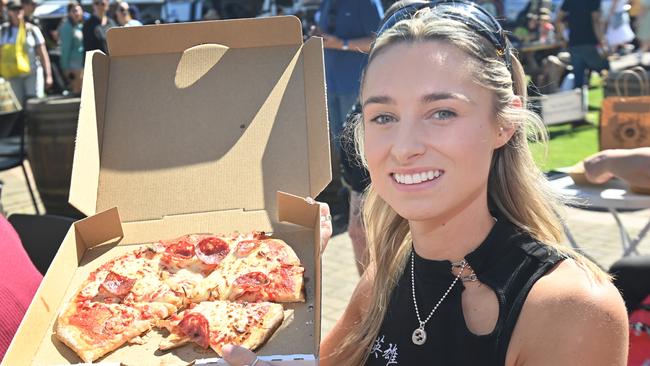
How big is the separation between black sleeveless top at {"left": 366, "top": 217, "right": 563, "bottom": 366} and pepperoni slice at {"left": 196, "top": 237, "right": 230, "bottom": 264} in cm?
58

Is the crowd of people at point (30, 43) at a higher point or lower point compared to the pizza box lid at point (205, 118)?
lower

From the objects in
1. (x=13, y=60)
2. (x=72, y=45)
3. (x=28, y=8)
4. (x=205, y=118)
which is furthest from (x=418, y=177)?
(x=72, y=45)

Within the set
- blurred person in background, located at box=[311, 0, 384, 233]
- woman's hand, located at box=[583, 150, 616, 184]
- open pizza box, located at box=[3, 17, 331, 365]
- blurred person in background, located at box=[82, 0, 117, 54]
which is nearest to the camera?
open pizza box, located at box=[3, 17, 331, 365]

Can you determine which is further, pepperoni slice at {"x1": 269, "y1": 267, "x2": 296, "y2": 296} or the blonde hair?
pepperoni slice at {"x1": 269, "y1": 267, "x2": 296, "y2": 296}

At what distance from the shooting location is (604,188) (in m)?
3.36

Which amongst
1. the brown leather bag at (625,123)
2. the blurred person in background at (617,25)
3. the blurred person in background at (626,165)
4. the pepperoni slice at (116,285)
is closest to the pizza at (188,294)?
the pepperoni slice at (116,285)

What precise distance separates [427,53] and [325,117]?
2.15 feet

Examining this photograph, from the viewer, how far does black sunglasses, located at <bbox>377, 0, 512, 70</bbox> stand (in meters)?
1.54

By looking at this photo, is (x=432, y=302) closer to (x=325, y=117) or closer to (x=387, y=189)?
(x=387, y=189)

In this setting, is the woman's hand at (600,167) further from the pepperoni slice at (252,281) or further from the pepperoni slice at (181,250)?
the pepperoni slice at (181,250)

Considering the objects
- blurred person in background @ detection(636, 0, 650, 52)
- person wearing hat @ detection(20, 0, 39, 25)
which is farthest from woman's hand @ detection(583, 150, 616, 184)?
person wearing hat @ detection(20, 0, 39, 25)

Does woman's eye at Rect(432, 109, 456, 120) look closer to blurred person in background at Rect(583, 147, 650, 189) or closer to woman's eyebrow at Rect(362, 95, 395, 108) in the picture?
woman's eyebrow at Rect(362, 95, 395, 108)

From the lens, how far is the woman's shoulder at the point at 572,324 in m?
1.37

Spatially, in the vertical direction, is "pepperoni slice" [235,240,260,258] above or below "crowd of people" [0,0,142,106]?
above
